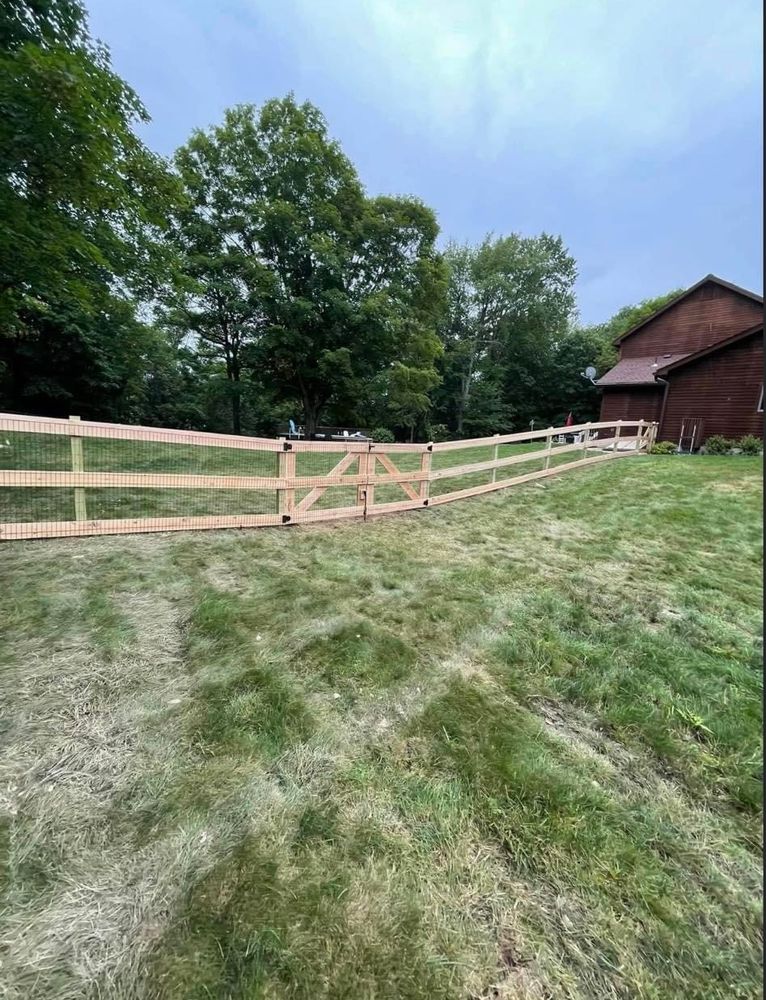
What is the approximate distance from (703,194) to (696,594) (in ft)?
10.5

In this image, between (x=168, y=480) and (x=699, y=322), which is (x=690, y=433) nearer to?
(x=699, y=322)

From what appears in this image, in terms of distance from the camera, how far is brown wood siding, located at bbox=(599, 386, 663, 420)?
15.9 meters

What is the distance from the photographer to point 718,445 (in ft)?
41.2

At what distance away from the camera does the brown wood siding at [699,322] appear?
15.5 metres

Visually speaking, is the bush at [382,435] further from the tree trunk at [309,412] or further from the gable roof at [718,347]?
the gable roof at [718,347]

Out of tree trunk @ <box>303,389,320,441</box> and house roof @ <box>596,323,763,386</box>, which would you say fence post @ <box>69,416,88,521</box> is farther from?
house roof @ <box>596,323,763,386</box>

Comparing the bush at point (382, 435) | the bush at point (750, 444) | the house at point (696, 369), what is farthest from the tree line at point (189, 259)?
the bush at point (750, 444)

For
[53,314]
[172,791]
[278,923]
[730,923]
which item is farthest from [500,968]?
[53,314]

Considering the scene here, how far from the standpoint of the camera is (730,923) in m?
1.23

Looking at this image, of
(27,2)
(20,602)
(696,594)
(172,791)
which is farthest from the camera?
(27,2)

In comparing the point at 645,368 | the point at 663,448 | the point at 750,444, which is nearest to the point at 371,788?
the point at 663,448

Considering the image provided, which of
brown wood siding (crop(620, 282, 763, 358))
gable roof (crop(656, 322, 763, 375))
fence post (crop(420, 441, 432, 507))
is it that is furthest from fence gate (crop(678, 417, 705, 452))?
fence post (crop(420, 441, 432, 507))

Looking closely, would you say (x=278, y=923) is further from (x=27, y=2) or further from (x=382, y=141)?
(x=382, y=141)

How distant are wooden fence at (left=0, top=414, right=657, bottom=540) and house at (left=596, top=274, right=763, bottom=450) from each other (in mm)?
12733
